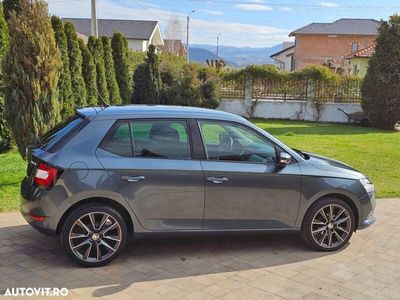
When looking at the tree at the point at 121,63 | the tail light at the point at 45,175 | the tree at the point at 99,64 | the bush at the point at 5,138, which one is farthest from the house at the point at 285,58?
the tail light at the point at 45,175

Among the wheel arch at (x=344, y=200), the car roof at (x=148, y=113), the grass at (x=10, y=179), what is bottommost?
the grass at (x=10, y=179)

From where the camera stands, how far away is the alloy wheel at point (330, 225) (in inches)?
214

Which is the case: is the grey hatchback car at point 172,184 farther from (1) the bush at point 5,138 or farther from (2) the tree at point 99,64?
(2) the tree at point 99,64

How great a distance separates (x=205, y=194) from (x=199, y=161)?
0.34 meters

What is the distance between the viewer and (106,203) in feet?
15.8

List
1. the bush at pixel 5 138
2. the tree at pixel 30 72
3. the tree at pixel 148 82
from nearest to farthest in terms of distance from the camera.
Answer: the tree at pixel 30 72 < the bush at pixel 5 138 < the tree at pixel 148 82

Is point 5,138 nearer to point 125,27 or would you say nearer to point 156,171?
point 156,171

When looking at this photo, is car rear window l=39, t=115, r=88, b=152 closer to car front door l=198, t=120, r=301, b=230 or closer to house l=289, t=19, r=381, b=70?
car front door l=198, t=120, r=301, b=230

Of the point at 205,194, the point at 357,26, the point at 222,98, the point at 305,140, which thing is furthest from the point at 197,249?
the point at 357,26

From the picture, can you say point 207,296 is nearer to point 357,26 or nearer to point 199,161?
point 199,161

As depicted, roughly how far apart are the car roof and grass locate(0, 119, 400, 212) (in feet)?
8.11

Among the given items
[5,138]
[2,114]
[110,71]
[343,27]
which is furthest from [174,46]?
[2,114]

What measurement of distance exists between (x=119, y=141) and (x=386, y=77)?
1646 centimetres

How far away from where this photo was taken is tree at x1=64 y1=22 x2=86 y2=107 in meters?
13.1
